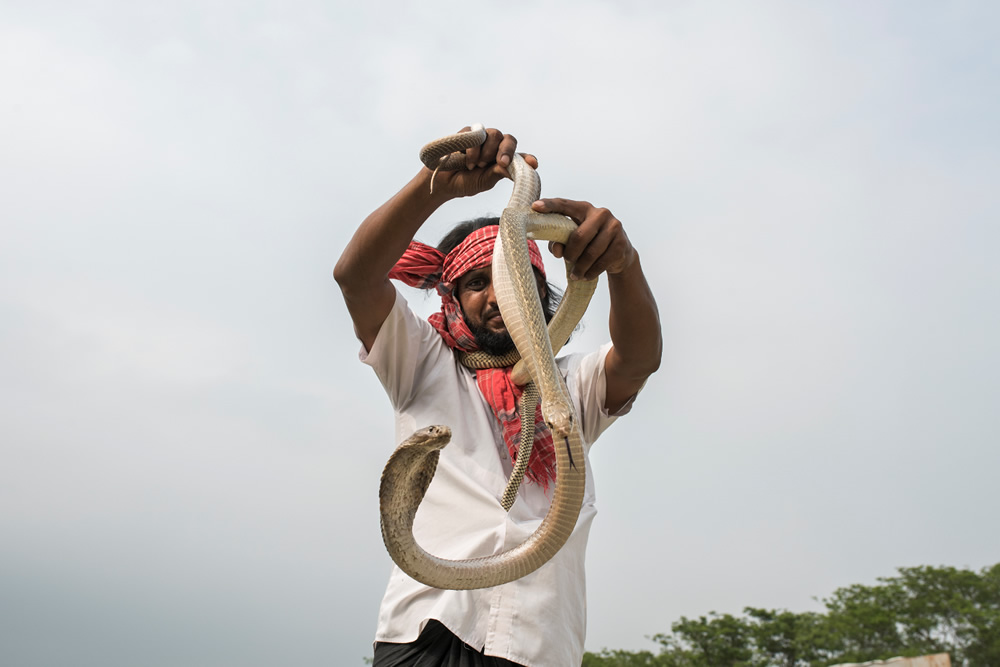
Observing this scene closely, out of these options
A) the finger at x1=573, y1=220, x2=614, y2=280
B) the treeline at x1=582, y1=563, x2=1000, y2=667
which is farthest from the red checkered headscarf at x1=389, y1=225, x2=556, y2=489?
the treeline at x1=582, y1=563, x2=1000, y2=667

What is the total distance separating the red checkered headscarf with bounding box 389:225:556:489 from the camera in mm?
2797

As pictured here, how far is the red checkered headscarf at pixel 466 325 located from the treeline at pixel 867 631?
1937 centimetres

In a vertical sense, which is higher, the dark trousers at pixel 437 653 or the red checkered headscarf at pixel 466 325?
the red checkered headscarf at pixel 466 325

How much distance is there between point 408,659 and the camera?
243cm

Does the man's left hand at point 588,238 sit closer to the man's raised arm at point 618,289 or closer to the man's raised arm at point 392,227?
the man's raised arm at point 618,289

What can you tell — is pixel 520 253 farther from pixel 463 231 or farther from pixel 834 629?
pixel 834 629

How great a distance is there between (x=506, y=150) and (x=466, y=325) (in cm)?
85

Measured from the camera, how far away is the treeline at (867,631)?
2008 cm

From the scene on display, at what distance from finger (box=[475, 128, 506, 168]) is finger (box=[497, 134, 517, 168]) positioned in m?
0.02

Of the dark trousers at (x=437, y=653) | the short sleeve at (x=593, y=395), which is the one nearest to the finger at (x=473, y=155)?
the short sleeve at (x=593, y=395)

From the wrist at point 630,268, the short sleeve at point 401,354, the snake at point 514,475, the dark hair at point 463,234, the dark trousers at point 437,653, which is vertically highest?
the dark hair at point 463,234

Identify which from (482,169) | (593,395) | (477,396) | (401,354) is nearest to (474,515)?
(477,396)

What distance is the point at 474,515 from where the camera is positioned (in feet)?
8.46

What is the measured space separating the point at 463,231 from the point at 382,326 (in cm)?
111
